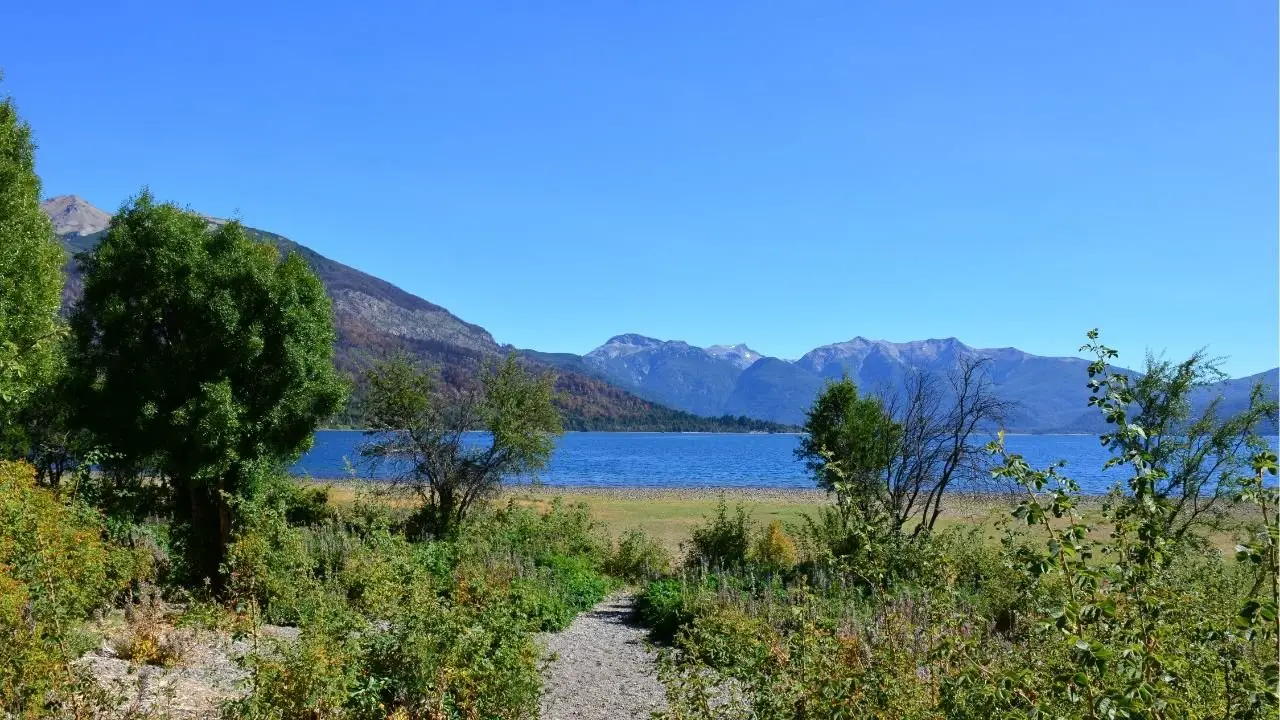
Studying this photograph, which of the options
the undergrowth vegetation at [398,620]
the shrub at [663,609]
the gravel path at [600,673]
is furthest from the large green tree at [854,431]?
the gravel path at [600,673]

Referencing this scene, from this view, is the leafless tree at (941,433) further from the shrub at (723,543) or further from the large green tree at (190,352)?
the large green tree at (190,352)

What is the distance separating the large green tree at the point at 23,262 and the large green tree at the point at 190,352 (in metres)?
2.10

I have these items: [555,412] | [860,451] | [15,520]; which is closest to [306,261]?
[555,412]

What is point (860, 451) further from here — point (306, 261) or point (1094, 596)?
point (1094, 596)

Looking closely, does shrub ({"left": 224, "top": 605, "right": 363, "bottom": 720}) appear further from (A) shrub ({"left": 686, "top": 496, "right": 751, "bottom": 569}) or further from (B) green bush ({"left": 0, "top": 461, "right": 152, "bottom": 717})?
(A) shrub ({"left": 686, "top": 496, "right": 751, "bottom": 569})

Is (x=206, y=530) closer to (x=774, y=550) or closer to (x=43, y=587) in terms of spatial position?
(x=43, y=587)

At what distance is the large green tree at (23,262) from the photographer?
36.6 ft

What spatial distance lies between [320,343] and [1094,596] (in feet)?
52.1

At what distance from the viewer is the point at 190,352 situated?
1493 cm

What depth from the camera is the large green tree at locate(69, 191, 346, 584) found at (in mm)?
14656

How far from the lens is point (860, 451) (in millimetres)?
21781

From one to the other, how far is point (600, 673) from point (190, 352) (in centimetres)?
1001

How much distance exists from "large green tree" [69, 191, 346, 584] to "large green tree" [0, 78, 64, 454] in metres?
2.10

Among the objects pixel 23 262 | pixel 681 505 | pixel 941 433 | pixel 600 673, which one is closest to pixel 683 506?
pixel 681 505
